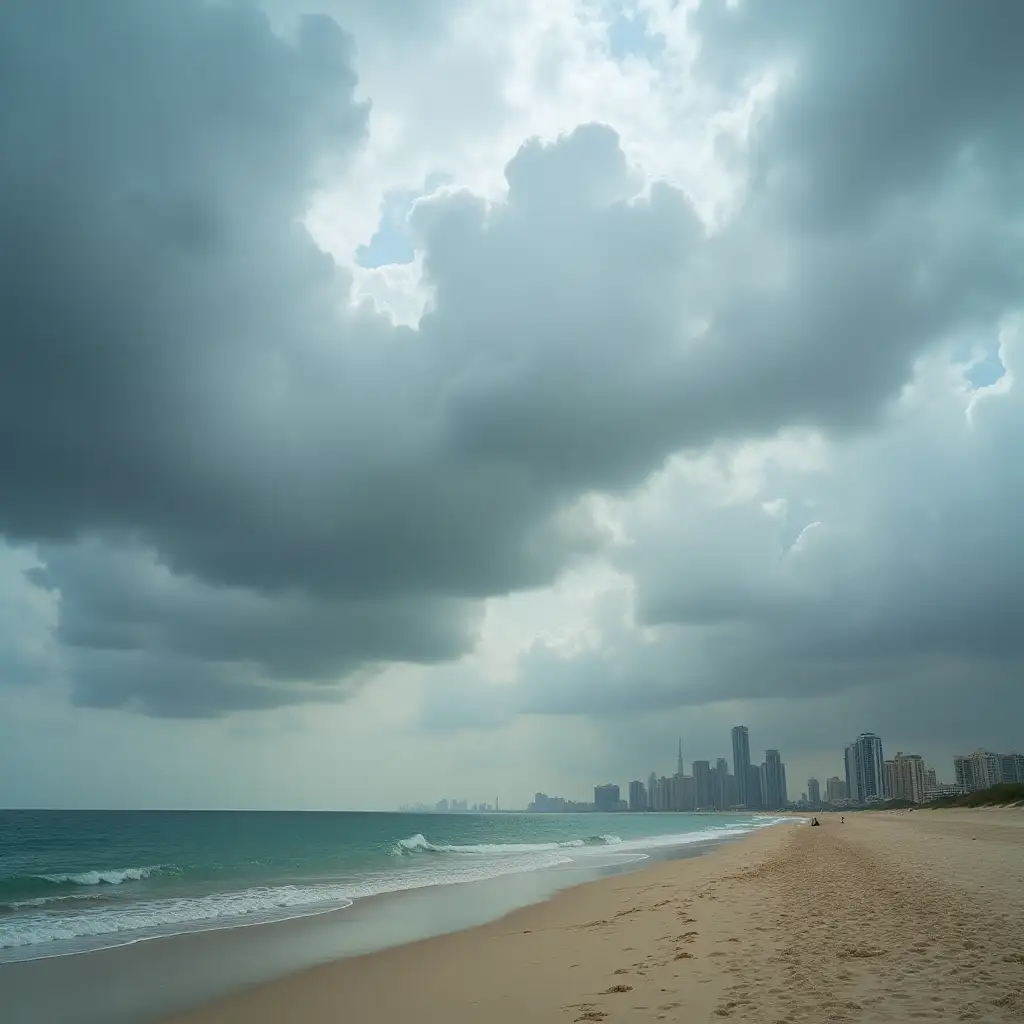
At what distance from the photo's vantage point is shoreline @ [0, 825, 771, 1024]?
37.4 feet

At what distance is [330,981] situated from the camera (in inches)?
499

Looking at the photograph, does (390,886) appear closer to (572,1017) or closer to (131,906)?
(131,906)

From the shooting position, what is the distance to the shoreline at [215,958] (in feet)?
37.4

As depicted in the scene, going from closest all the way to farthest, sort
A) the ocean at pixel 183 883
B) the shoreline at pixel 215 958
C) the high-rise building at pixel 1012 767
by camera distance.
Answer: the shoreline at pixel 215 958 → the ocean at pixel 183 883 → the high-rise building at pixel 1012 767

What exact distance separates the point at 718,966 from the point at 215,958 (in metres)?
10.6

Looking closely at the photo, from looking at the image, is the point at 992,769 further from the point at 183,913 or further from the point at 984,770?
the point at 183,913

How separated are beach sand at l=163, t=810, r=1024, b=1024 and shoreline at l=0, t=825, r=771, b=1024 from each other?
84cm

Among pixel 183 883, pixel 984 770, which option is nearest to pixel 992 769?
pixel 984 770

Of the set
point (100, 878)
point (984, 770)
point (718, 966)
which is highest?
point (718, 966)

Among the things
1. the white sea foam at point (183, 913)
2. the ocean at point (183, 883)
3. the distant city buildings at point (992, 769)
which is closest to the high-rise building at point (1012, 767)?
the distant city buildings at point (992, 769)

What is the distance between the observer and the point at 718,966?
10.3m

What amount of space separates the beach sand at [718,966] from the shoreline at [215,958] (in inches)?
33.1

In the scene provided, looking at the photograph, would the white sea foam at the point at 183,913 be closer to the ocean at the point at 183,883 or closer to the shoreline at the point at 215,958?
the ocean at the point at 183,883

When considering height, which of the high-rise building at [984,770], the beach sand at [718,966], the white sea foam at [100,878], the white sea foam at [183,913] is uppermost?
the beach sand at [718,966]
